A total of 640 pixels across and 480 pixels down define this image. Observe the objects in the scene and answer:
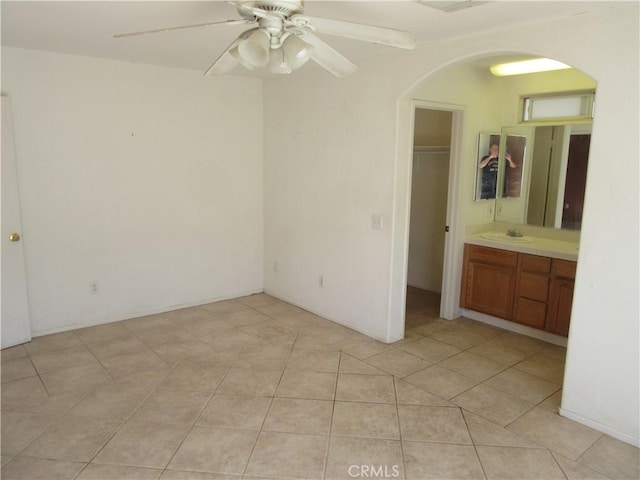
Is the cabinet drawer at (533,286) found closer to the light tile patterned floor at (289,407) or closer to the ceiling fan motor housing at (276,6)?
the light tile patterned floor at (289,407)

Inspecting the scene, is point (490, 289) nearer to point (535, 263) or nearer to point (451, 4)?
point (535, 263)

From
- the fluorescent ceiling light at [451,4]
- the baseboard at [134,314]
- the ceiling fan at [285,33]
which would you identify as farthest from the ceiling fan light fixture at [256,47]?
the baseboard at [134,314]

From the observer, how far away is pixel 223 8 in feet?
8.28

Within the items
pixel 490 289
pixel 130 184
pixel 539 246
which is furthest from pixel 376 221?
pixel 130 184

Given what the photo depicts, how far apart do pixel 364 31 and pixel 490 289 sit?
3.06m

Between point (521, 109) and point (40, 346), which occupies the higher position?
point (521, 109)

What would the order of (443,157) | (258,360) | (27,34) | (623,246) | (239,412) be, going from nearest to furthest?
(623,246)
(239,412)
(27,34)
(258,360)
(443,157)

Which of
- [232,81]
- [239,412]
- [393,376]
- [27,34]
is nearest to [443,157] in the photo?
[232,81]

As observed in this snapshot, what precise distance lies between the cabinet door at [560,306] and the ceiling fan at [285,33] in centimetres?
267

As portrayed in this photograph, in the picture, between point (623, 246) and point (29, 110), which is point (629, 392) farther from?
point (29, 110)

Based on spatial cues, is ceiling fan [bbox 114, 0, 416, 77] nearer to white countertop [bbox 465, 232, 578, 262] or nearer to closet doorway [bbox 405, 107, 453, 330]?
white countertop [bbox 465, 232, 578, 262]

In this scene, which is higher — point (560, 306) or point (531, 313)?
point (560, 306)

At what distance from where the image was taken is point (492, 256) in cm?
425

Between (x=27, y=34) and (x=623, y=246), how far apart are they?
413cm
